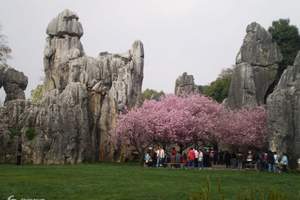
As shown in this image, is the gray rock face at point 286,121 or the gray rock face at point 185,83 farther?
the gray rock face at point 185,83

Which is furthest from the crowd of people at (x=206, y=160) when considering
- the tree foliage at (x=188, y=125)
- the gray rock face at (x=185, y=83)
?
the gray rock face at (x=185, y=83)

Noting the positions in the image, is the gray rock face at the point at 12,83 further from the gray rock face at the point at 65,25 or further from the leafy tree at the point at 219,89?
the leafy tree at the point at 219,89

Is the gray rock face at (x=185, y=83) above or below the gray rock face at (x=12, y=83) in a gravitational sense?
above

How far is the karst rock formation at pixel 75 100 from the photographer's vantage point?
46.1m

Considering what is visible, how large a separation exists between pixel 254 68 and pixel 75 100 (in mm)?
21473

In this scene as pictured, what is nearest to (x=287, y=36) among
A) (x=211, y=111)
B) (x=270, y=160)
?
(x=211, y=111)

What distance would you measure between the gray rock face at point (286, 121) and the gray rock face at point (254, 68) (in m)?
16.3

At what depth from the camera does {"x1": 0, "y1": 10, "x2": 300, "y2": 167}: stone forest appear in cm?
4066

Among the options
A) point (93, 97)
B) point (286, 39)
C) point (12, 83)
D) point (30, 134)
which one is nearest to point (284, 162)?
point (30, 134)

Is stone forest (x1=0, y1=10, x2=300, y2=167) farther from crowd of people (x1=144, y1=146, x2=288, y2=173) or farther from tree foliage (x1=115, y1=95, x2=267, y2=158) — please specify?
tree foliage (x1=115, y1=95, x2=267, y2=158)

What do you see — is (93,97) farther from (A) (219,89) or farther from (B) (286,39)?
(A) (219,89)

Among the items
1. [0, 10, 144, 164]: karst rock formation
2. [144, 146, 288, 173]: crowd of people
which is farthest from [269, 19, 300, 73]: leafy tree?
[144, 146, 288, 173]: crowd of people

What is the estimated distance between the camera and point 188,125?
166 ft

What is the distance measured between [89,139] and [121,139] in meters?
3.68
